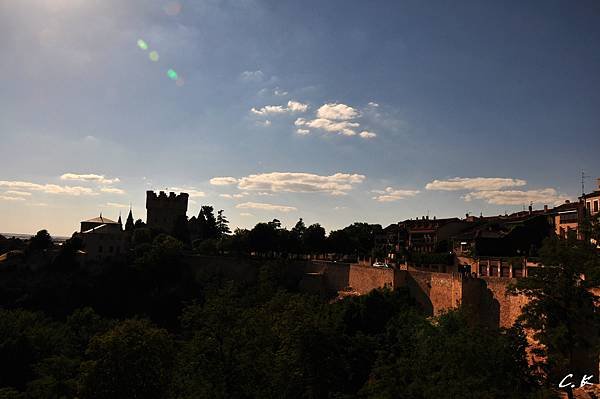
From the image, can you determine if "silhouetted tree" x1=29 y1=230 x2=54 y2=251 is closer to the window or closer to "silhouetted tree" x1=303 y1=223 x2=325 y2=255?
"silhouetted tree" x1=303 y1=223 x2=325 y2=255

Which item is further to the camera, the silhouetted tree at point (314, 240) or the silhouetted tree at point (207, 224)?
the silhouetted tree at point (207, 224)

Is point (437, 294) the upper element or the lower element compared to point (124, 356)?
upper

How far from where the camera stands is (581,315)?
66.2 ft

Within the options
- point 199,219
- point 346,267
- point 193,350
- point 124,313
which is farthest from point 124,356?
point 199,219

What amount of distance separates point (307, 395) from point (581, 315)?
535 inches

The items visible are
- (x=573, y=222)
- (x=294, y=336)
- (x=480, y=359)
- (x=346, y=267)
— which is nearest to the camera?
(x=480, y=359)

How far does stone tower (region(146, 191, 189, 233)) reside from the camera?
93188 mm

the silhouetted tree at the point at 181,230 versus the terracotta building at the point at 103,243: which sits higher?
the silhouetted tree at the point at 181,230

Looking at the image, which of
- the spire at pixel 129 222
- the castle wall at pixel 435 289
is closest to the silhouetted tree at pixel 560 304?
the castle wall at pixel 435 289

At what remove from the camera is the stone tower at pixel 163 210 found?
93.2 metres

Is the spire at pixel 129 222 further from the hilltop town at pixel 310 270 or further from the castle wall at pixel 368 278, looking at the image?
the castle wall at pixel 368 278

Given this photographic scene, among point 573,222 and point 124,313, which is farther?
point 124,313

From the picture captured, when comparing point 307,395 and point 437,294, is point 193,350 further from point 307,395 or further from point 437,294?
point 437,294

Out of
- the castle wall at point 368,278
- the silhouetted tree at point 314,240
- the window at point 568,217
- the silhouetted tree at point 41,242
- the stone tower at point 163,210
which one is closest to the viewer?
the castle wall at point 368,278
